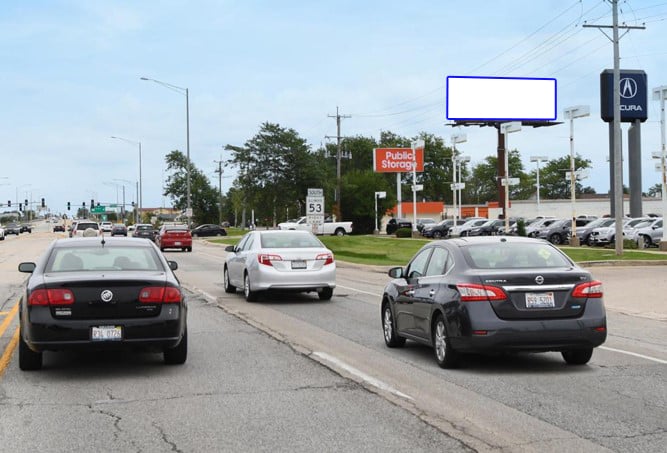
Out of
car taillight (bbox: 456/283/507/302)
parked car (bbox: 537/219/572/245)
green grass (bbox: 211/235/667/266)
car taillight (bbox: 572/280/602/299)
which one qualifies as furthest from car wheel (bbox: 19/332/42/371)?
parked car (bbox: 537/219/572/245)

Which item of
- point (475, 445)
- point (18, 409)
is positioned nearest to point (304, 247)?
point (18, 409)

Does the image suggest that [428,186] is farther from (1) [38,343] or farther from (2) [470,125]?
(1) [38,343]

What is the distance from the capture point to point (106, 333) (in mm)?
9289

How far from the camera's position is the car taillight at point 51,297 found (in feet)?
30.3

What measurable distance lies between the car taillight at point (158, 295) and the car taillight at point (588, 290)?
4.46 m

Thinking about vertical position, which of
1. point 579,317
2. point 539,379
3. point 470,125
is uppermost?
point 470,125

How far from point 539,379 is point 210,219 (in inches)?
4530

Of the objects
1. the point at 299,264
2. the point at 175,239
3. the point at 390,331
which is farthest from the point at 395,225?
the point at 390,331

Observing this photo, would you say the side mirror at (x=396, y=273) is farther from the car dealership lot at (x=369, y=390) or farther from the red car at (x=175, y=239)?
the red car at (x=175, y=239)

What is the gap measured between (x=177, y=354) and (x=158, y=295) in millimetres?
1038

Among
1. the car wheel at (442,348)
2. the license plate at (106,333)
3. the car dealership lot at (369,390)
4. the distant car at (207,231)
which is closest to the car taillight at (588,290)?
the car dealership lot at (369,390)

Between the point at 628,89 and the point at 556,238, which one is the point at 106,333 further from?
the point at 628,89

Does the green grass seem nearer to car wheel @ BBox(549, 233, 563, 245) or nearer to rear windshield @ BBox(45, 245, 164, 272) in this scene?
car wheel @ BBox(549, 233, 563, 245)

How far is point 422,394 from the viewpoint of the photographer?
8.51m
